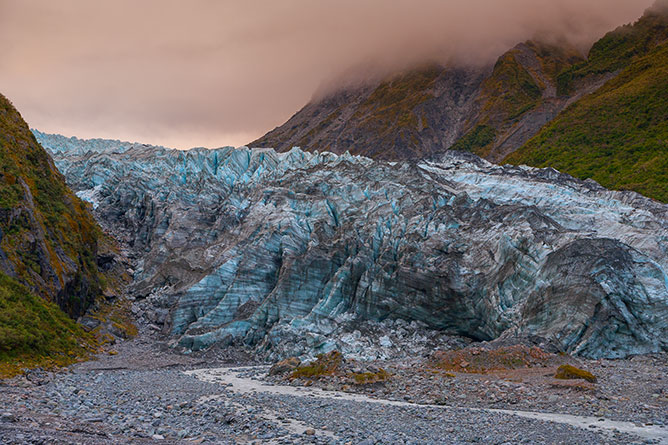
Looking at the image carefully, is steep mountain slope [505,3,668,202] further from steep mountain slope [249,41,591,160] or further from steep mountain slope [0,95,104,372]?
steep mountain slope [0,95,104,372]

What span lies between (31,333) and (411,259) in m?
28.7

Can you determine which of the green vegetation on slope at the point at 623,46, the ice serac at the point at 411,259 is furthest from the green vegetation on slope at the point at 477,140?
the ice serac at the point at 411,259

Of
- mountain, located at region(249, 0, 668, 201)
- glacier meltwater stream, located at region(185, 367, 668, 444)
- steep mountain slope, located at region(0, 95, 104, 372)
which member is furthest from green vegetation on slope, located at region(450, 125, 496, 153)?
glacier meltwater stream, located at region(185, 367, 668, 444)

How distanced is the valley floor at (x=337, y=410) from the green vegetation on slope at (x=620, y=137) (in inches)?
2205

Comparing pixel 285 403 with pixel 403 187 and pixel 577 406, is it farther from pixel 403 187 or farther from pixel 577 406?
pixel 403 187

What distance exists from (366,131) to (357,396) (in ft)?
563

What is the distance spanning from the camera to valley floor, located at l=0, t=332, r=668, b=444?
47.8 ft

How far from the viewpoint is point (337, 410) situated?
1980 centimetres

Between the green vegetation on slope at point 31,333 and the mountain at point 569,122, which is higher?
the mountain at point 569,122

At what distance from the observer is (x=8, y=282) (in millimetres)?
32281

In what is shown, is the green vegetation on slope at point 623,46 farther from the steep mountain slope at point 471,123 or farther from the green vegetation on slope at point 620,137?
the green vegetation on slope at point 620,137

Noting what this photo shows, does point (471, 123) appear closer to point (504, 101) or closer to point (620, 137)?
point (504, 101)

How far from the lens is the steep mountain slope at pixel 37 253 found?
2988 centimetres

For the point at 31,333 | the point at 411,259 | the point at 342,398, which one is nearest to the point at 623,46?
the point at 411,259
